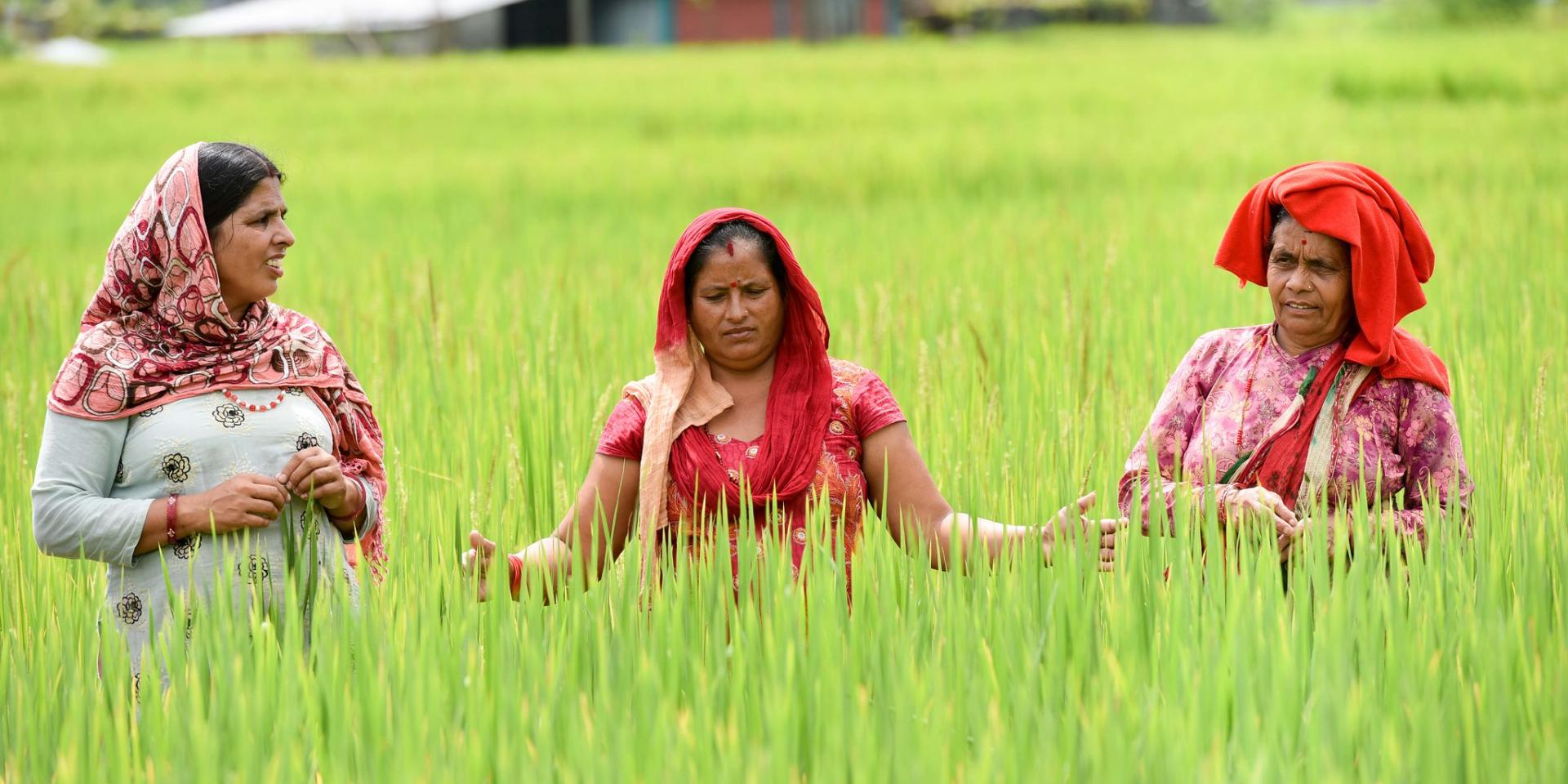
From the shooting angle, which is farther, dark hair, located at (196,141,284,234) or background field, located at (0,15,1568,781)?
dark hair, located at (196,141,284,234)

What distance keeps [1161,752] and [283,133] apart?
1207 cm

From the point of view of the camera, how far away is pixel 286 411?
247cm

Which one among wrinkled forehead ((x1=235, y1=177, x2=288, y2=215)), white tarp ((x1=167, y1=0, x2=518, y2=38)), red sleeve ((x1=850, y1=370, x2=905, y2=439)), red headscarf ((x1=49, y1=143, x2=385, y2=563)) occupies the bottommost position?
red sleeve ((x1=850, y1=370, x2=905, y2=439))

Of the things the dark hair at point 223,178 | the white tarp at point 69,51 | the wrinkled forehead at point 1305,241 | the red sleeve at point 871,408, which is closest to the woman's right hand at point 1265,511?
the wrinkled forehead at point 1305,241

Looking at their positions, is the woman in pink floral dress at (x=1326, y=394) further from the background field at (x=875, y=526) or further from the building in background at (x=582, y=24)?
the building in background at (x=582, y=24)

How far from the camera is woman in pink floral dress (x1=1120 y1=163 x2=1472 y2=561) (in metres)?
2.46

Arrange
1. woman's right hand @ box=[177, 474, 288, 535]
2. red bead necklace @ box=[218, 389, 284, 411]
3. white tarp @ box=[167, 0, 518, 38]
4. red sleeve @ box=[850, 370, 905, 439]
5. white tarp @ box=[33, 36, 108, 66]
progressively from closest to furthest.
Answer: woman's right hand @ box=[177, 474, 288, 535] < red bead necklace @ box=[218, 389, 284, 411] < red sleeve @ box=[850, 370, 905, 439] < white tarp @ box=[33, 36, 108, 66] < white tarp @ box=[167, 0, 518, 38]

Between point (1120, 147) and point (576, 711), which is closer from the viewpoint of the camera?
point (576, 711)

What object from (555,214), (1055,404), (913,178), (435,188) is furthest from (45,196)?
(1055,404)

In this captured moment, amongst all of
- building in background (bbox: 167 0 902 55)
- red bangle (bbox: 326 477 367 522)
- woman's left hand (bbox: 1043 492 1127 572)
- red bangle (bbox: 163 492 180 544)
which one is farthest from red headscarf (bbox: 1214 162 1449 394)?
building in background (bbox: 167 0 902 55)

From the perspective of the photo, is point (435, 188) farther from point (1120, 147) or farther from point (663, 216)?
point (1120, 147)

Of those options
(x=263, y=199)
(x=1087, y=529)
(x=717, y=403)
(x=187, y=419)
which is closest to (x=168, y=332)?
(x=187, y=419)

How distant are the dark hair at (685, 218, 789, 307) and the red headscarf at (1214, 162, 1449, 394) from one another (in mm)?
783

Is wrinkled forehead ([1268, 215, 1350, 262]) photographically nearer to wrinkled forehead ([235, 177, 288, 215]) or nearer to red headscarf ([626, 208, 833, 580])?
red headscarf ([626, 208, 833, 580])
